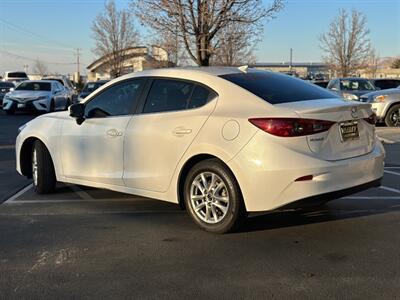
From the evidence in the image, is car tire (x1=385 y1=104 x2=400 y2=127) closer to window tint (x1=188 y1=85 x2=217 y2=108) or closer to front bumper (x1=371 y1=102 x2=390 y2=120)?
front bumper (x1=371 y1=102 x2=390 y2=120)

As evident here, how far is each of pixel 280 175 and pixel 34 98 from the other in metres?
19.6

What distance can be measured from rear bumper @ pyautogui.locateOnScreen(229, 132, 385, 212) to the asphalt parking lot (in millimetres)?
457

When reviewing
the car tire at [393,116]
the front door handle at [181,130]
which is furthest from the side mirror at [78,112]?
the car tire at [393,116]

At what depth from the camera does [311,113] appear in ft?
15.7

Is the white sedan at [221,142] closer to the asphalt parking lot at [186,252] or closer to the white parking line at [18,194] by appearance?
the asphalt parking lot at [186,252]

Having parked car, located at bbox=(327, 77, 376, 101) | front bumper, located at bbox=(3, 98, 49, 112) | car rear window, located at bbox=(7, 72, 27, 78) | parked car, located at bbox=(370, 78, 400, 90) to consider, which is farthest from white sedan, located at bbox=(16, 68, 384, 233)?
car rear window, located at bbox=(7, 72, 27, 78)

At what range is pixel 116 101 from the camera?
618cm

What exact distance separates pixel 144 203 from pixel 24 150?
1.99 m

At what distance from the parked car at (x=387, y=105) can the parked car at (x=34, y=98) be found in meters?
13.3

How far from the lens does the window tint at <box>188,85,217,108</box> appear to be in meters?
5.29

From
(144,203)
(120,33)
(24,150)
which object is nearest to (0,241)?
(144,203)

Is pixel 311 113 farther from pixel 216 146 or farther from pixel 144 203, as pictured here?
pixel 144 203

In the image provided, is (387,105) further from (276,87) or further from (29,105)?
(29,105)

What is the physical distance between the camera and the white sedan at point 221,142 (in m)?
4.73
